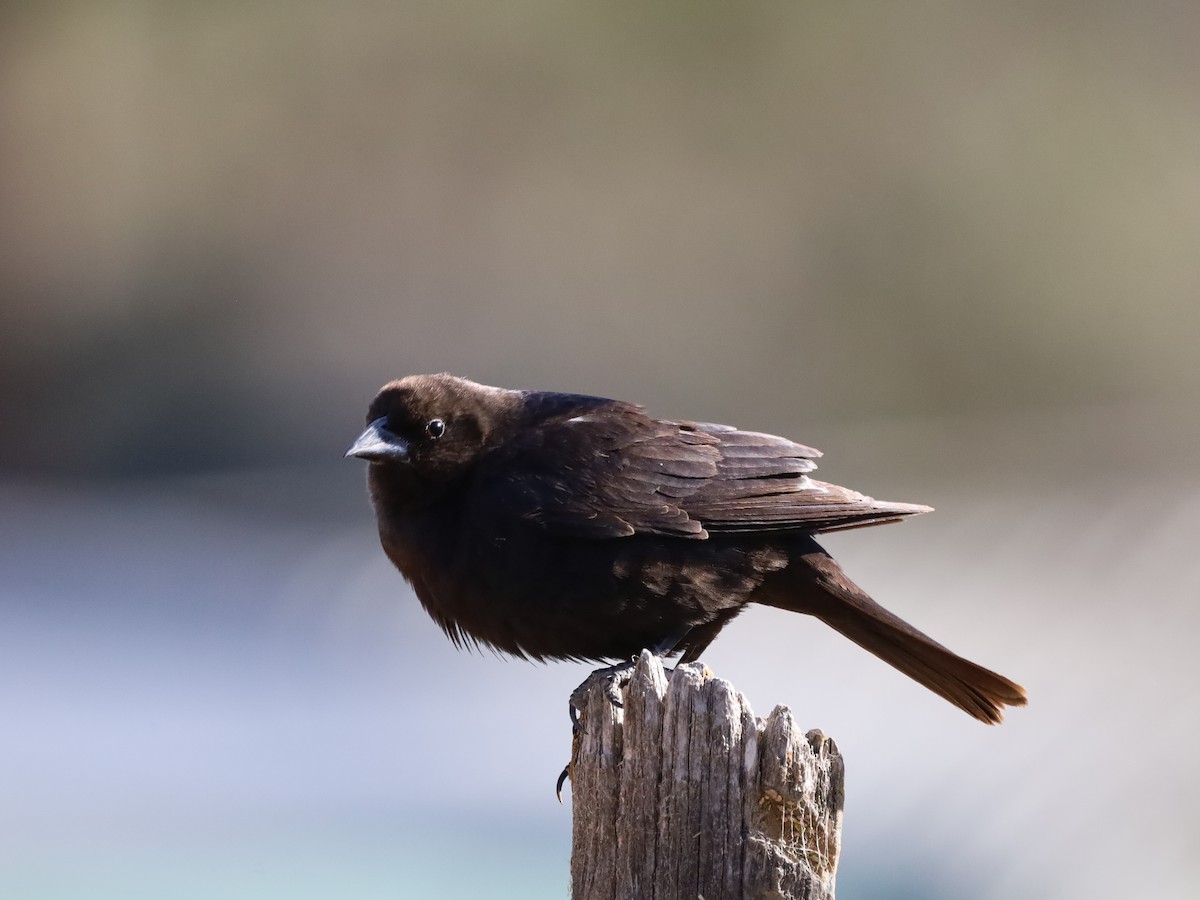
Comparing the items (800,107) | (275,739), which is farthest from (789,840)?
(800,107)

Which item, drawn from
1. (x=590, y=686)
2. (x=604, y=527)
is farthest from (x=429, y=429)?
(x=590, y=686)

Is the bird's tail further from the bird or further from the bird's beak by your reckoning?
the bird's beak

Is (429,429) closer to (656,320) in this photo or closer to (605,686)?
(605,686)

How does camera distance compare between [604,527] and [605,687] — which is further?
[604,527]

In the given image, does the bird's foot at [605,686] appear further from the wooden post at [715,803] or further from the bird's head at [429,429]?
the bird's head at [429,429]

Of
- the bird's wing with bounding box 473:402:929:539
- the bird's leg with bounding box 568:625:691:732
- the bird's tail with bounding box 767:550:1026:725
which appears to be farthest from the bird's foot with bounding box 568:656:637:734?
the bird's tail with bounding box 767:550:1026:725

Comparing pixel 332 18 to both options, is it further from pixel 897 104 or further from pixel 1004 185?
pixel 1004 185

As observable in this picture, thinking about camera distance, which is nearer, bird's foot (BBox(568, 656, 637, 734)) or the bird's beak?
bird's foot (BBox(568, 656, 637, 734))
